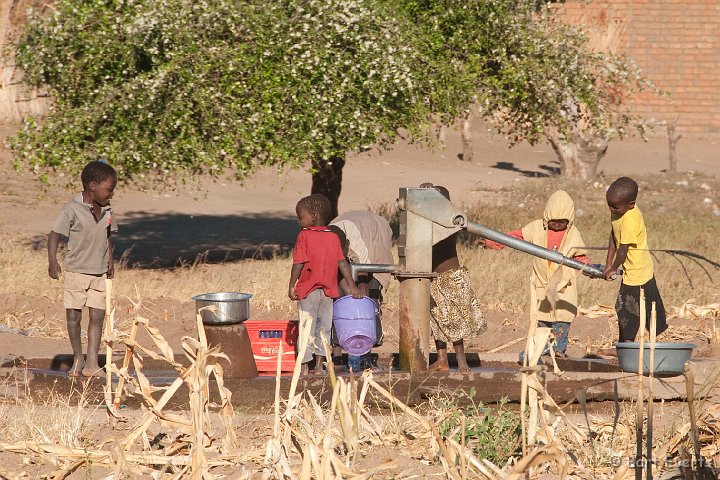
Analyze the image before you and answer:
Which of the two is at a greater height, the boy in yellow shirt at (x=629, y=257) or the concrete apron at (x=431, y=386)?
the boy in yellow shirt at (x=629, y=257)

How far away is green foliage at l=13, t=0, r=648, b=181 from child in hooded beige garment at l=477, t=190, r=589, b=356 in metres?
3.17

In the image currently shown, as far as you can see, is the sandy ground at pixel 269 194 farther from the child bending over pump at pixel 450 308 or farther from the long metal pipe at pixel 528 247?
the long metal pipe at pixel 528 247

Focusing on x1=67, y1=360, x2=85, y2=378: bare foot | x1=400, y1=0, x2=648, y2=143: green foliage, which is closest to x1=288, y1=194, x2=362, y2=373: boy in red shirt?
x1=67, y1=360, x2=85, y2=378: bare foot

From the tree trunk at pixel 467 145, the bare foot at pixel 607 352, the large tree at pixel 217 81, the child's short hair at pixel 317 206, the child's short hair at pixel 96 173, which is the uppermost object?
the tree trunk at pixel 467 145

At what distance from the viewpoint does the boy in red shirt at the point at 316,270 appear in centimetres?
679

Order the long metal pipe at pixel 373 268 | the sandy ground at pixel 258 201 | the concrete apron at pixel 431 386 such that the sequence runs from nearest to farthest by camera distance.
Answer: the concrete apron at pixel 431 386 < the long metal pipe at pixel 373 268 < the sandy ground at pixel 258 201

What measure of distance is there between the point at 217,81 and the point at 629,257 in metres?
4.84

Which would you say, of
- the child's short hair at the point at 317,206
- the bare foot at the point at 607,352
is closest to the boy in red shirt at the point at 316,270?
the child's short hair at the point at 317,206

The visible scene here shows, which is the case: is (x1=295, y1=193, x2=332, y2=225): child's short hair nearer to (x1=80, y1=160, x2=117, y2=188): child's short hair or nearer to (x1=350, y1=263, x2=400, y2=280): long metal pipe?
(x1=350, y1=263, x2=400, y2=280): long metal pipe

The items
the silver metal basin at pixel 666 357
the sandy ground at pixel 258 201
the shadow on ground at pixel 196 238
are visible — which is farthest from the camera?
the shadow on ground at pixel 196 238

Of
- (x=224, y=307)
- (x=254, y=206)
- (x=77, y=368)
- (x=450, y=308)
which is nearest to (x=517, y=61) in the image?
(x=450, y=308)

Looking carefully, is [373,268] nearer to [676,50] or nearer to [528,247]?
[528,247]

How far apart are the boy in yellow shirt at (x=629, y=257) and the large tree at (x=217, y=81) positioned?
12.0 feet

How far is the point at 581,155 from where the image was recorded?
22.3 metres
